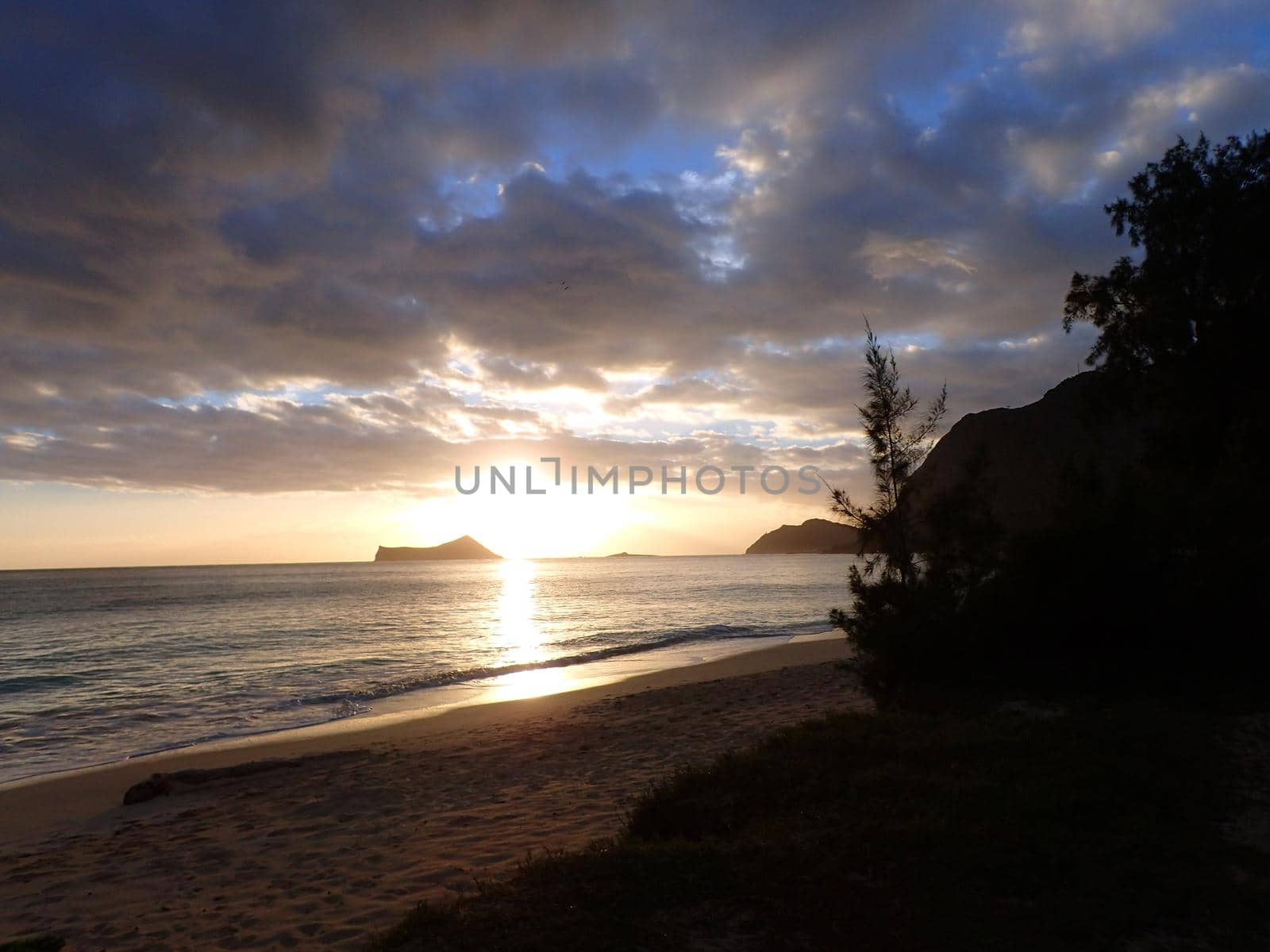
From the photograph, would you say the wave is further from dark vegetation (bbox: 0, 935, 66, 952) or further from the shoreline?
dark vegetation (bbox: 0, 935, 66, 952)

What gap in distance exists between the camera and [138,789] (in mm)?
10992

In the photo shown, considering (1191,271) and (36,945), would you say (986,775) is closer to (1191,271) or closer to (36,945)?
(36,945)

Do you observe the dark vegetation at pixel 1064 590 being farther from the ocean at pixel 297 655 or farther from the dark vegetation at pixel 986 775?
the ocean at pixel 297 655

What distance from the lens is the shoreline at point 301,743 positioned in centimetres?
1073

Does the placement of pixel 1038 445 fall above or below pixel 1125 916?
above

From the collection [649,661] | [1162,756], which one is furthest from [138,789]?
[649,661]

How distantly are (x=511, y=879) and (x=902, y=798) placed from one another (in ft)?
11.4

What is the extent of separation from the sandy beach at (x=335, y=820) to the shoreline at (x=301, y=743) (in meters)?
0.07

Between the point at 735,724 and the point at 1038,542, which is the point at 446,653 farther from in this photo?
the point at 1038,542

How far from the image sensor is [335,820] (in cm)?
933

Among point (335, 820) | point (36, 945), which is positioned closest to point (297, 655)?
point (335, 820)

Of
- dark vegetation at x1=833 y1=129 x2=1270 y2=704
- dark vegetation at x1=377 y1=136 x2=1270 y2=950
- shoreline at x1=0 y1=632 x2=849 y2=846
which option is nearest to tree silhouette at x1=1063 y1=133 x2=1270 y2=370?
dark vegetation at x1=377 y1=136 x2=1270 y2=950

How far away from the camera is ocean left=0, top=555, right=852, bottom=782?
17.4 m

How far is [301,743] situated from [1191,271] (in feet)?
77.7
